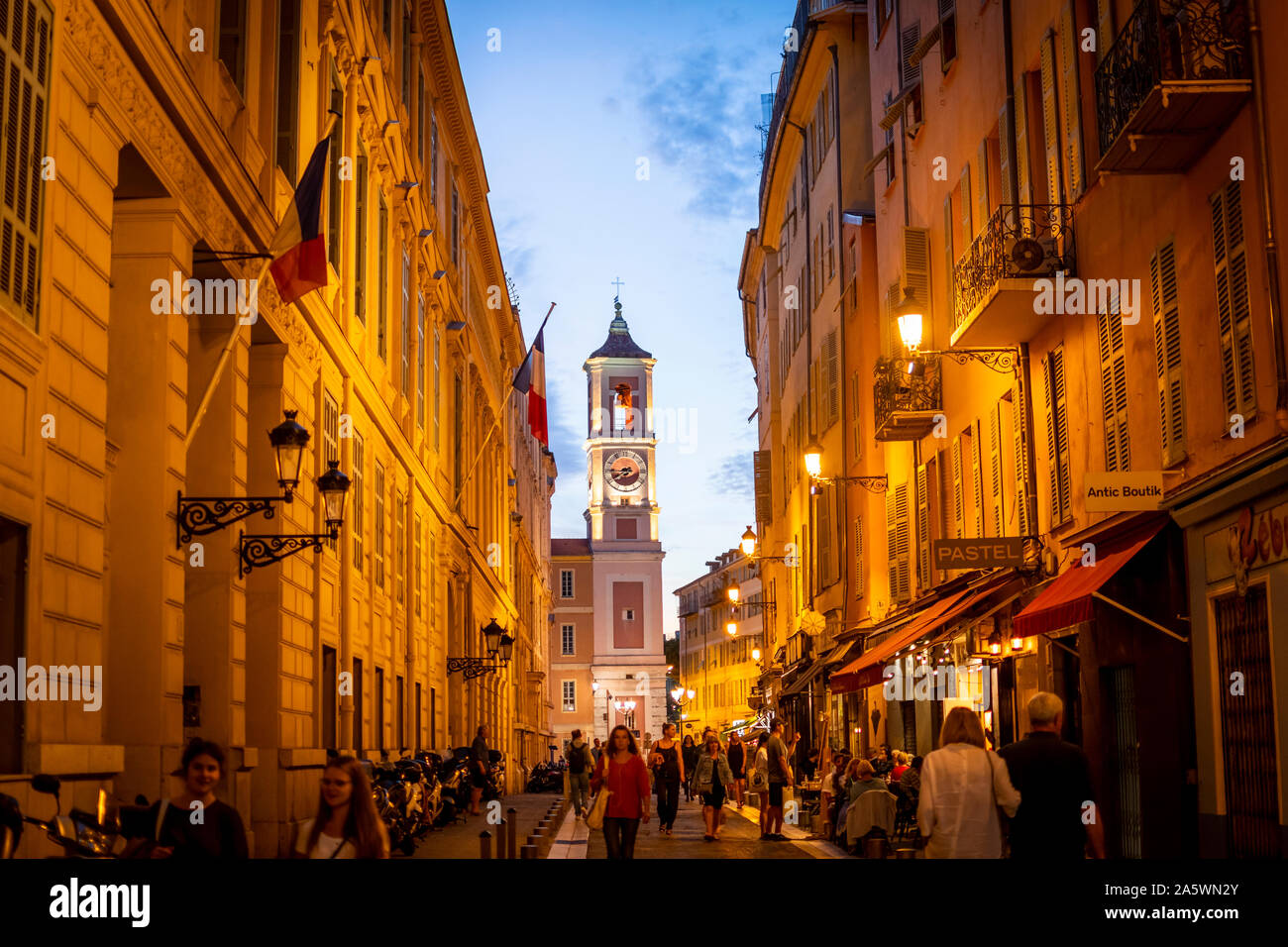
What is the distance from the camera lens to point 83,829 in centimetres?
854

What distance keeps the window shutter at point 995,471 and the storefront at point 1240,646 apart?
22.5 ft

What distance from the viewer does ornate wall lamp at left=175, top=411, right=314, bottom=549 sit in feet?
44.1

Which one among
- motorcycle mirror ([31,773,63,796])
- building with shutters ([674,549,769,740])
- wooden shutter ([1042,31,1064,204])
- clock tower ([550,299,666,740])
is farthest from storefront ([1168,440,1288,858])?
clock tower ([550,299,666,740])

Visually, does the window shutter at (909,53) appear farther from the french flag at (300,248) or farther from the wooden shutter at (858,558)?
the french flag at (300,248)

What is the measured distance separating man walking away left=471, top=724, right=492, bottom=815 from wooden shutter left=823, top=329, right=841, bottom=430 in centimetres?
1008

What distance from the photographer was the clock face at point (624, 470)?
114 m

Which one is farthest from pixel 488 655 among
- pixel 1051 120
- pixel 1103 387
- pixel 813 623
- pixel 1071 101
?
pixel 1071 101

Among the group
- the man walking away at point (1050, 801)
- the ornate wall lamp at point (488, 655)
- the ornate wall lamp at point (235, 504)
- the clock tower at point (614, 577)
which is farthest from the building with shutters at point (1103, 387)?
the clock tower at point (614, 577)

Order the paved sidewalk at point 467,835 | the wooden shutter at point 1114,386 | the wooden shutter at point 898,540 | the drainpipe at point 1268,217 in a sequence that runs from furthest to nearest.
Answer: the wooden shutter at point 898,540 < the paved sidewalk at point 467,835 < the wooden shutter at point 1114,386 < the drainpipe at point 1268,217

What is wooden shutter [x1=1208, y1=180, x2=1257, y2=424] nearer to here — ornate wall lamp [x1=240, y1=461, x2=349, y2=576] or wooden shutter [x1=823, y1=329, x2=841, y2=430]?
ornate wall lamp [x1=240, y1=461, x2=349, y2=576]

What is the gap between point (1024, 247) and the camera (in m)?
18.1

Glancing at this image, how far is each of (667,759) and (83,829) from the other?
19.9 metres
